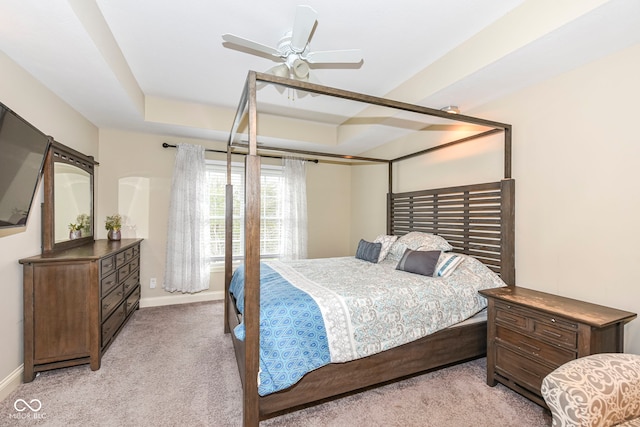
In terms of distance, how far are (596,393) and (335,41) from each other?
262cm

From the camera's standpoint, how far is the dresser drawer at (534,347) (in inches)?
70.4

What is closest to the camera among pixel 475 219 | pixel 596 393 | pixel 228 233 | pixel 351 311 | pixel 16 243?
pixel 596 393

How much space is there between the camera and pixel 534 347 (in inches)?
76.4

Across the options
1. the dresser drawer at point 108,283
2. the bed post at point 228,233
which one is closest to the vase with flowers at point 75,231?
the dresser drawer at point 108,283

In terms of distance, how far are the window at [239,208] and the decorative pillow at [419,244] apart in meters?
2.04

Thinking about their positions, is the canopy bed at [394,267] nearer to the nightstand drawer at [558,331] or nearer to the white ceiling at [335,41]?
the white ceiling at [335,41]

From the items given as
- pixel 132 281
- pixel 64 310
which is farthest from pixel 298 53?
pixel 132 281

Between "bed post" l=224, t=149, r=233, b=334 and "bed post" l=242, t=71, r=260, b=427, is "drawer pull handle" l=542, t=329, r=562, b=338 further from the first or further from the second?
"bed post" l=224, t=149, r=233, b=334

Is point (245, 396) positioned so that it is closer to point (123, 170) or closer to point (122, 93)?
point (122, 93)

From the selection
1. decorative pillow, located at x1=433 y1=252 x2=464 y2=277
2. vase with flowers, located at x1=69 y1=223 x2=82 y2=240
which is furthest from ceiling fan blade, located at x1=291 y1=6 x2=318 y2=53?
vase with flowers, located at x1=69 y1=223 x2=82 y2=240

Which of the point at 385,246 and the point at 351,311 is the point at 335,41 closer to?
the point at 351,311

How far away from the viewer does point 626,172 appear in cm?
190

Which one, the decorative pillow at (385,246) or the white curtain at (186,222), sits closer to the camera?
the decorative pillow at (385,246)

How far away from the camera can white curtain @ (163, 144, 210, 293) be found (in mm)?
4016
